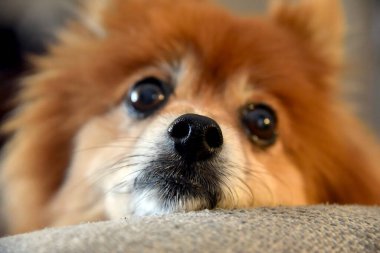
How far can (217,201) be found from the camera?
4.22ft

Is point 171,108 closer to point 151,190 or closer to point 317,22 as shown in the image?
point 151,190

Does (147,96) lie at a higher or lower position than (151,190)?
higher

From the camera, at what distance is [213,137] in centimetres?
127

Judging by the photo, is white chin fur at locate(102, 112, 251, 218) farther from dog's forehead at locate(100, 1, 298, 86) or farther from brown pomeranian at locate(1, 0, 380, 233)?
dog's forehead at locate(100, 1, 298, 86)

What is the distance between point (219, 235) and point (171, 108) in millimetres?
819

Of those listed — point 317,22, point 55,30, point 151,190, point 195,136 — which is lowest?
point 151,190

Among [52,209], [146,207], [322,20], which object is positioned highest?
[322,20]

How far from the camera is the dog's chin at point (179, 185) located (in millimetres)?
1265

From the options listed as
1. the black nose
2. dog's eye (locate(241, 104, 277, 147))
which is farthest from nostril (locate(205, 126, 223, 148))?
dog's eye (locate(241, 104, 277, 147))

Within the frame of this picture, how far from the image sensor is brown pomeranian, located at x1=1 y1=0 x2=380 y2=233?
167 centimetres

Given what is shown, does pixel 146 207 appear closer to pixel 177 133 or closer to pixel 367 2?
pixel 177 133

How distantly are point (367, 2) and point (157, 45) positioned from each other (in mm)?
2440

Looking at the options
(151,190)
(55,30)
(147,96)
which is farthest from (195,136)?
(55,30)

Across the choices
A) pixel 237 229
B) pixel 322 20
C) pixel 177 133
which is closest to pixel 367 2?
pixel 322 20
